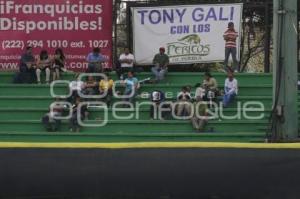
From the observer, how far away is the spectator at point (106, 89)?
1498 cm

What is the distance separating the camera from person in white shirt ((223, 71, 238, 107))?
14.6 metres

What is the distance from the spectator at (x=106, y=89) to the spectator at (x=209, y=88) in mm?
2336

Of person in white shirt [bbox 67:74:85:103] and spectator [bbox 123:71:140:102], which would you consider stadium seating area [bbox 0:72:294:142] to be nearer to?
spectator [bbox 123:71:140:102]

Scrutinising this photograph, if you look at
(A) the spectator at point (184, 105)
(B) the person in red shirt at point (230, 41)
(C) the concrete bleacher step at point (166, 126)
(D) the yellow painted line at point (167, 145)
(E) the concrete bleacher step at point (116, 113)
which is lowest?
(C) the concrete bleacher step at point (166, 126)

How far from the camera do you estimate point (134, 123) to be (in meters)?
14.2

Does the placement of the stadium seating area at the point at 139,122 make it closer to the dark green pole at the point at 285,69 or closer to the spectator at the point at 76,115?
the spectator at the point at 76,115

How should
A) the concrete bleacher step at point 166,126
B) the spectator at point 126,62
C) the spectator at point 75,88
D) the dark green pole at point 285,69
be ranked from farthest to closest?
the spectator at point 126,62
the spectator at point 75,88
the concrete bleacher step at point 166,126
the dark green pole at point 285,69

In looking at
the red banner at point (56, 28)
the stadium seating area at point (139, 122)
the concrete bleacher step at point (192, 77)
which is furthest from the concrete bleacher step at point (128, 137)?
the red banner at point (56, 28)

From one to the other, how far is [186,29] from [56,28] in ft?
11.9

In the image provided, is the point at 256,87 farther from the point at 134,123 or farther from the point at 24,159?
the point at 24,159

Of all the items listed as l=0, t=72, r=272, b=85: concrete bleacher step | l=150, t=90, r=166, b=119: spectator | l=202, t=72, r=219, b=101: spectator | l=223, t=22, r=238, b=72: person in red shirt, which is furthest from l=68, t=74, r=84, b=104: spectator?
l=223, t=22, r=238, b=72: person in red shirt

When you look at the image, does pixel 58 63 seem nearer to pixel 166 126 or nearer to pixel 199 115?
pixel 166 126

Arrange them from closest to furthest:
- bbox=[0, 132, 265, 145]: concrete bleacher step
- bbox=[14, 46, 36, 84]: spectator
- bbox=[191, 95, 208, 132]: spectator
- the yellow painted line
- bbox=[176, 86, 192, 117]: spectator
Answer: the yellow painted line
bbox=[0, 132, 265, 145]: concrete bleacher step
bbox=[191, 95, 208, 132]: spectator
bbox=[176, 86, 192, 117]: spectator
bbox=[14, 46, 36, 84]: spectator

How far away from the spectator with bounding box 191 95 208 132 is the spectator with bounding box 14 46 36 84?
471 centimetres
